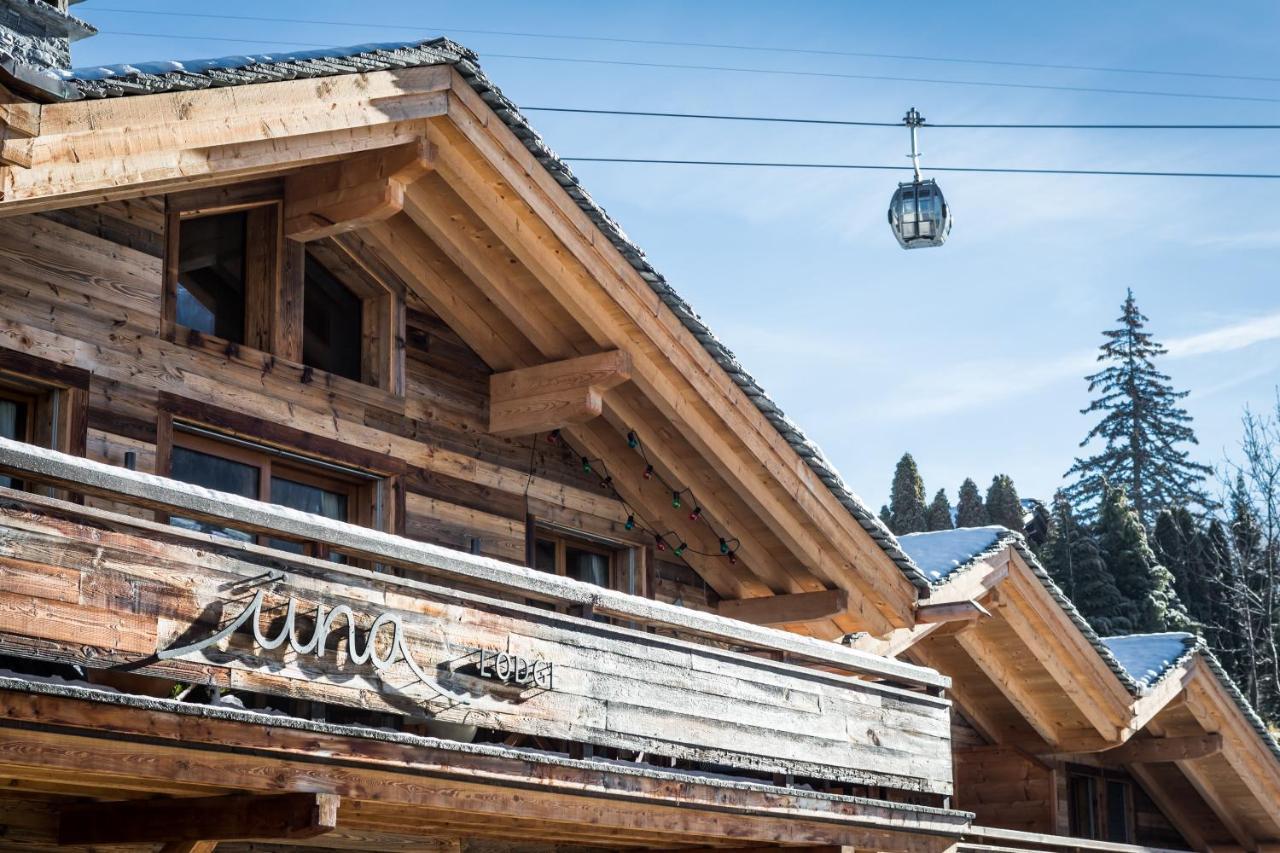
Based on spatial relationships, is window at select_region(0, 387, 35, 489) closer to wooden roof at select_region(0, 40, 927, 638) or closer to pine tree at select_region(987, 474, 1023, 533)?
wooden roof at select_region(0, 40, 927, 638)

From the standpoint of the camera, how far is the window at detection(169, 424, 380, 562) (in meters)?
10.8

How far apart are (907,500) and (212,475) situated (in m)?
30.6

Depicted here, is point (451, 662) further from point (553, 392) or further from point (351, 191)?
point (553, 392)

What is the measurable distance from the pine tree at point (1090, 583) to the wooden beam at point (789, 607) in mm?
19004

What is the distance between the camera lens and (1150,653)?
1880 centimetres

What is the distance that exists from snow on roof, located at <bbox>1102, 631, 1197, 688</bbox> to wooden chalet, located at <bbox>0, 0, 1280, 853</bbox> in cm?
171

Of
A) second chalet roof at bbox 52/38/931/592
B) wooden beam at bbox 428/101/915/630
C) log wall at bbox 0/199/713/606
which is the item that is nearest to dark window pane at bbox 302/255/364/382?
log wall at bbox 0/199/713/606

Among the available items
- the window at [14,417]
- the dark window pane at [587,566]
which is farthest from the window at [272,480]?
the dark window pane at [587,566]

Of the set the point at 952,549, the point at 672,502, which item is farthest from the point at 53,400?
the point at 952,549

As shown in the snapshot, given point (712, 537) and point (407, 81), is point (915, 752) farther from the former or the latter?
point (407, 81)

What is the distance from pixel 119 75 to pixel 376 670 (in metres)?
3.20

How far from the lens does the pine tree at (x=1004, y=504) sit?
3856 centimetres

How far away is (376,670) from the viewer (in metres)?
8.42

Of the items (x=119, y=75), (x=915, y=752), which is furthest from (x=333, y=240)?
(x=915, y=752)
